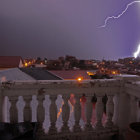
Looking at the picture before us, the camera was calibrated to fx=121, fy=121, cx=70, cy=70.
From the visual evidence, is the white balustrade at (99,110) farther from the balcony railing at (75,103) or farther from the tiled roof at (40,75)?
the tiled roof at (40,75)

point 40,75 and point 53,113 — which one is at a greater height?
point 40,75

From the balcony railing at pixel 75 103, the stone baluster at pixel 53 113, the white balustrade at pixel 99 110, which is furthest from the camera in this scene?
the white balustrade at pixel 99 110

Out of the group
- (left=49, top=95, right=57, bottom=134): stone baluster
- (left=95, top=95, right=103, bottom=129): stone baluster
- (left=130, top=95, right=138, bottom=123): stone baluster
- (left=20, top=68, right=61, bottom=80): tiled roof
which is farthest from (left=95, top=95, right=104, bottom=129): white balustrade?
(left=20, top=68, right=61, bottom=80): tiled roof

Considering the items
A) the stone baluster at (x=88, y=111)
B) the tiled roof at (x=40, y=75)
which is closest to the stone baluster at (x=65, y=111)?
the stone baluster at (x=88, y=111)

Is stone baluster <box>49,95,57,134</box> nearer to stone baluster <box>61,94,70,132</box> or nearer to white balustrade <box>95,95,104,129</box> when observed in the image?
stone baluster <box>61,94,70,132</box>

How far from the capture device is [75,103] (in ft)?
6.31

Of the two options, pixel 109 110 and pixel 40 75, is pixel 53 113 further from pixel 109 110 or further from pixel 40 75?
pixel 40 75

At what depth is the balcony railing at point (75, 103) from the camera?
1.73 meters

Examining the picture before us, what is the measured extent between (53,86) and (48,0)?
11456mm

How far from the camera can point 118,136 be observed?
2070mm

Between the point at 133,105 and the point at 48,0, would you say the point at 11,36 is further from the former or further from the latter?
the point at 133,105

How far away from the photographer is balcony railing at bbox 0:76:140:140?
1.73 metres

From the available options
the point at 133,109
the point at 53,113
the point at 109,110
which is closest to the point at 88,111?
the point at 109,110

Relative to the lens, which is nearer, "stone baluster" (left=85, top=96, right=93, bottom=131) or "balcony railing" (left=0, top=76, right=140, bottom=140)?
"balcony railing" (left=0, top=76, right=140, bottom=140)
